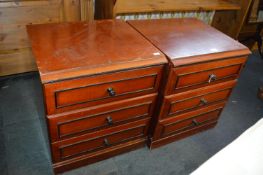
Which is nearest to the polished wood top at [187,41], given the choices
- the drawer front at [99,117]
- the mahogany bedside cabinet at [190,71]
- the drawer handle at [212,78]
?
the mahogany bedside cabinet at [190,71]

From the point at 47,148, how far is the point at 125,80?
71cm

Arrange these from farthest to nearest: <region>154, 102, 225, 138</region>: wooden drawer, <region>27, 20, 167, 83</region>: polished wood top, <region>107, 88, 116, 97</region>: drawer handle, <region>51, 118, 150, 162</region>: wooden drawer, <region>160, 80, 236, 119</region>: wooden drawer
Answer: <region>154, 102, 225, 138</region>: wooden drawer < <region>160, 80, 236, 119</region>: wooden drawer < <region>51, 118, 150, 162</region>: wooden drawer < <region>107, 88, 116, 97</region>: drawer handle < <region>27, 20, 167, 83</region>: polished wood top

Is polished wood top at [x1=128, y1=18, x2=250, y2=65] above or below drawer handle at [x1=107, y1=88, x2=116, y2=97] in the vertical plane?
above

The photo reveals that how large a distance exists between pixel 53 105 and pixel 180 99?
68 cm

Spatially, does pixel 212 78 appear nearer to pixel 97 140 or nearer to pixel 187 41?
pixel 187 41

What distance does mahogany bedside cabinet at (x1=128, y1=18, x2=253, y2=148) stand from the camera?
1185 millimetres

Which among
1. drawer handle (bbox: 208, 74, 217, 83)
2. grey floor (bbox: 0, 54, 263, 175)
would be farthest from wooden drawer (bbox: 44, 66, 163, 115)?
grey floor (bbox: 0, 54, 263, 175)

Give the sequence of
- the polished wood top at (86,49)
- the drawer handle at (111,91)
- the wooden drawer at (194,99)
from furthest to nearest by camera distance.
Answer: the wooden drawer at (194,99) < the drawer handle at (111,91) < the polished wood top at (86,49)

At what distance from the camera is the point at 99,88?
1.04 metres

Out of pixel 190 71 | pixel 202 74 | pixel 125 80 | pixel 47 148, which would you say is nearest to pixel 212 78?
pixel 202 74

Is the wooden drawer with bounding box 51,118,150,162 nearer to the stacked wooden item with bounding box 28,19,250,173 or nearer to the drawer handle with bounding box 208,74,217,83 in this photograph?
the stacked wooden item with bounding box 28,19,250,173

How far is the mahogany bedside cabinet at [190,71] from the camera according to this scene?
118 centimetres

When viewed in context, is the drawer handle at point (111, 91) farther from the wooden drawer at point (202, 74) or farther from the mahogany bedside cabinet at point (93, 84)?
the wooden drawer at point (202, 74)

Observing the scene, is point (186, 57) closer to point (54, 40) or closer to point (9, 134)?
point (54, 40)
